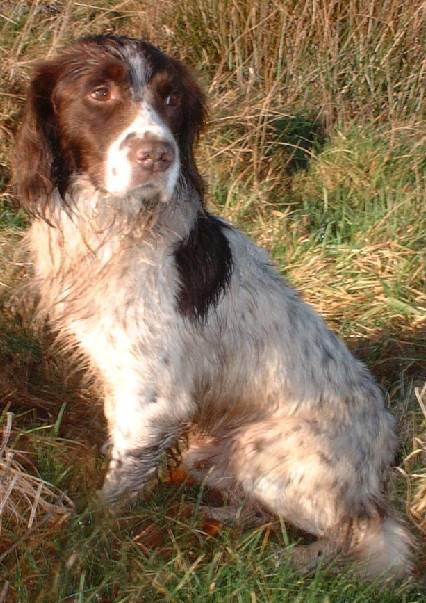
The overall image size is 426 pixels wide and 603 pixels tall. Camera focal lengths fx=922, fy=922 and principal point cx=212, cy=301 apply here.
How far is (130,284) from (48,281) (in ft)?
1.13

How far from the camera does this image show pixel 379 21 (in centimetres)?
541

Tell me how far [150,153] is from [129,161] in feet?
0.24

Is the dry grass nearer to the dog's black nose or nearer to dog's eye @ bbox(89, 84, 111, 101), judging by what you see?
the dog's black nose

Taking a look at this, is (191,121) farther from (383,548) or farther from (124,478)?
(383,548)

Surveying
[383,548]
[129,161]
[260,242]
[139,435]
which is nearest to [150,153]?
[129,161]

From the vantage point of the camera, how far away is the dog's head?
249 cm

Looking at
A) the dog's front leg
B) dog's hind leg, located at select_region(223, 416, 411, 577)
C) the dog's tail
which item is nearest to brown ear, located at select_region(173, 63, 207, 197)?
the dog's front leg

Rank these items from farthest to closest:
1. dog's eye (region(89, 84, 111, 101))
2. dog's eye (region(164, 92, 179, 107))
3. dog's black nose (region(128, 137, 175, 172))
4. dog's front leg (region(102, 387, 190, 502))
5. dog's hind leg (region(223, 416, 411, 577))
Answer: dog's hind leg (region(223, 416, 411, 577))
dog's front leg (region(102, 387, 190, 502))
dog's eye (region(164, 92, 179, 107))
dog's eye (region(89, 84, 111, 101))
dog's black nose (region(128, 137, 175, 172))

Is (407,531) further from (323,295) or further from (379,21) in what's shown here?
(379,21)

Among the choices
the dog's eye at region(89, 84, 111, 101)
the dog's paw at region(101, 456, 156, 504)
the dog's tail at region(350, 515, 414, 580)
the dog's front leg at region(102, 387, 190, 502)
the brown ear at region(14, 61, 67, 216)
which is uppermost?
the dog's eye at region(89, 84, 111, 101)

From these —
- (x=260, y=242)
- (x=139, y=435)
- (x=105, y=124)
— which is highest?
(x=105, y=124)

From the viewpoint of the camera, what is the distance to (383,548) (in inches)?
113

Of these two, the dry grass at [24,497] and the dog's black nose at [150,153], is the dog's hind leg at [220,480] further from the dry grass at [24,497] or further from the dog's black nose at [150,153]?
the dog's black nose at [150,153]

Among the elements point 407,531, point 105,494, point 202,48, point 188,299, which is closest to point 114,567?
point 105,494
